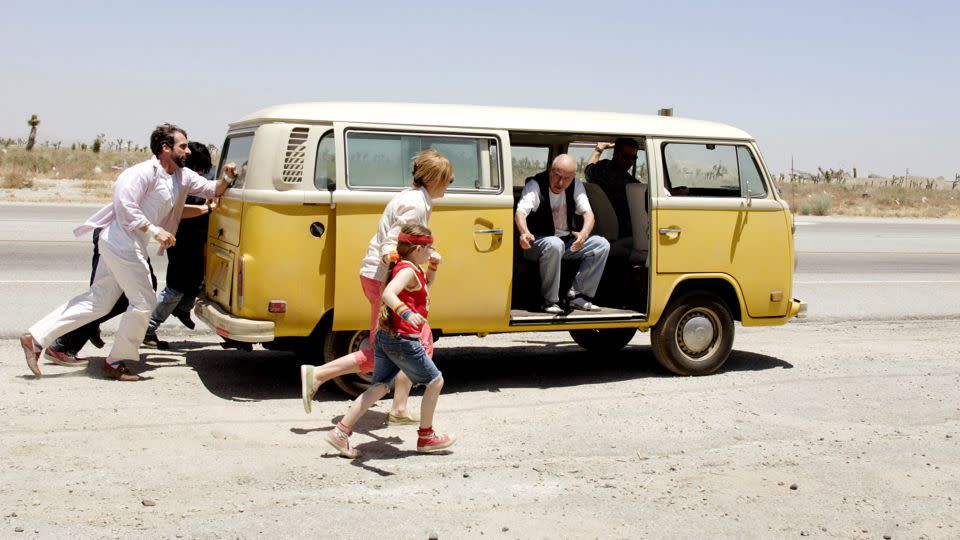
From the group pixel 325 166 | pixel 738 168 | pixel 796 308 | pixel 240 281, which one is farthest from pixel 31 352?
pixel 796 308

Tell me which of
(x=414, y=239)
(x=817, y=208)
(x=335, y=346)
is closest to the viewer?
→ (x=414, y=239)

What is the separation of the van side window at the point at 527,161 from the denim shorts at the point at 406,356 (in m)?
3.10

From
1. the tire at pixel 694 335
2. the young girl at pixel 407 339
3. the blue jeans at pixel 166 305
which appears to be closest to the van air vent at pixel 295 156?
the young girl at pixel 407 339

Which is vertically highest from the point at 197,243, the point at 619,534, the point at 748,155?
the point at 748,155

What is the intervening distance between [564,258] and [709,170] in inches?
56.9

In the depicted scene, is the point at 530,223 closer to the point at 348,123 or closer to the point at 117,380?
the point at 348,123

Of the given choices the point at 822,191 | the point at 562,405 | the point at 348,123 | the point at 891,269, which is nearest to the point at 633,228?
the point at 562,405

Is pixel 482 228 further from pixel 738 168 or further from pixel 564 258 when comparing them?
pixel 738 168

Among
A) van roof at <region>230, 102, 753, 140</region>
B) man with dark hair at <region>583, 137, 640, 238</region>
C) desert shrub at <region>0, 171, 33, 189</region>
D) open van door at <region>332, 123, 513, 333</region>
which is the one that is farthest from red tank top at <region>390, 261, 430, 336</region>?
desert shrub at <region>0, 171, 33, 189</region>

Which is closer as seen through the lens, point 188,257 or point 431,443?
point 431,443

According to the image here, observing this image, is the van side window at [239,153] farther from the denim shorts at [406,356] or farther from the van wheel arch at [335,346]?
the denim shorts at [406,356]

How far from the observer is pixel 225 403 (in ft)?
25.6

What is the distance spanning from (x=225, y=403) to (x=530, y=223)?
312 cm

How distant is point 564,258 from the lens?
29.4 ft
